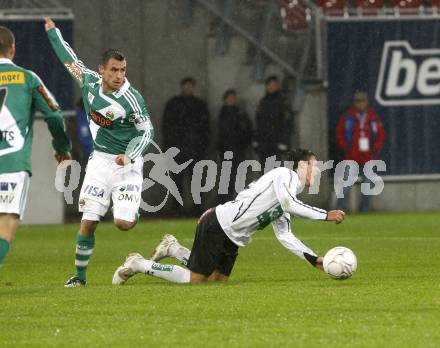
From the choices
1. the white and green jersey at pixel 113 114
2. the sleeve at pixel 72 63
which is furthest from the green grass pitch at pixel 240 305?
the sleeve at pixel 72 63

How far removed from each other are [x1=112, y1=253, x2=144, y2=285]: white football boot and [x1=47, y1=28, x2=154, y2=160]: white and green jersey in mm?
967

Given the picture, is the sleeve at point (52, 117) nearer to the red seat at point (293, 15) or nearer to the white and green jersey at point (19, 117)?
the white and green jersey at point (19, 117)

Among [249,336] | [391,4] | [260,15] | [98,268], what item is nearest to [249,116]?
[260,15]

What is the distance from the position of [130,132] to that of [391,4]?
1393cm

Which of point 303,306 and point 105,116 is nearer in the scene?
point 303,306

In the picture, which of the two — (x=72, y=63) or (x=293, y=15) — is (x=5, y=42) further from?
(x=293, y=15)

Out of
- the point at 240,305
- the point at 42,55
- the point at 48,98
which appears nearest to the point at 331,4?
the point at 42,55

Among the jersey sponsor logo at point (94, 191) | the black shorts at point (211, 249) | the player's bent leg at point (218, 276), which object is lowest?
the player's bent leg at point (218, 276)

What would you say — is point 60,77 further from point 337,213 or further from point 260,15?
point 337,213

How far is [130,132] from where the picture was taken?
12.5 metres

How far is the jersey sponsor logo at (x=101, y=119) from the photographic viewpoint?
12.4 metres

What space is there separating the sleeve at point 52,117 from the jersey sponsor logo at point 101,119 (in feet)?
6.67

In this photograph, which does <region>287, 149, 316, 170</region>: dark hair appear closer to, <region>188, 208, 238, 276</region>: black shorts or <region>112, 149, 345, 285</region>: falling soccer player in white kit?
<region>112, 149, 345, 285</region>: falling soccer player in white kit

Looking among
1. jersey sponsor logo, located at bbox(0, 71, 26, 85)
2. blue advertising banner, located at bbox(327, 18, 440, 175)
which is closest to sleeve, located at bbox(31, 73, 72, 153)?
jersey sponsor logo, located at bbox(0, 71, 26, 85)
